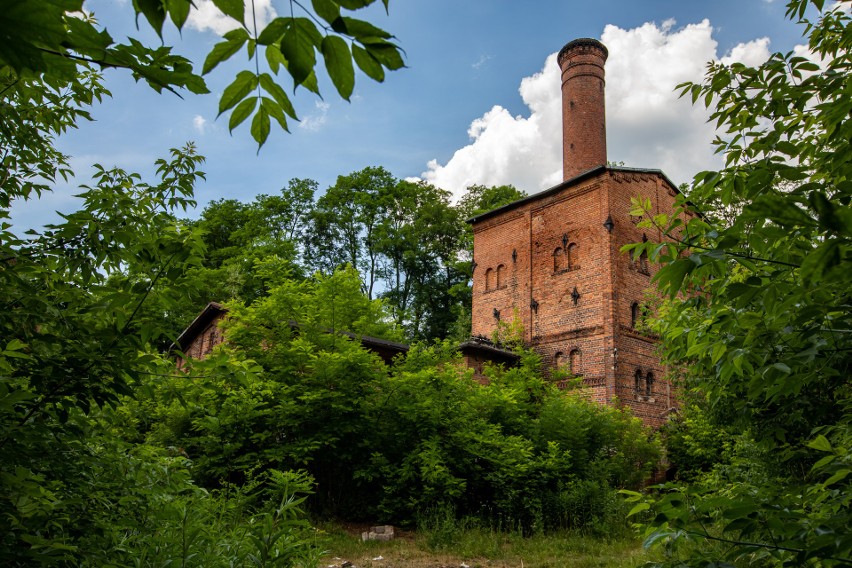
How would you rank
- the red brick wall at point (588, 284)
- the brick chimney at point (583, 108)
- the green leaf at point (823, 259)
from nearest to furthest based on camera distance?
the green leaf at point (823, 259)
the red brick wall at point (588, 284)
the brick chimney at point (583, 108)

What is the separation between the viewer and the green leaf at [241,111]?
1122mm

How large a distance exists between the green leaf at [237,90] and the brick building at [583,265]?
17.3m

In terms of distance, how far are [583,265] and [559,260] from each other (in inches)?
47.7

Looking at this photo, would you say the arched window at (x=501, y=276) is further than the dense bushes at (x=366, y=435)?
Yes

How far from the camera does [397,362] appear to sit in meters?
11.6

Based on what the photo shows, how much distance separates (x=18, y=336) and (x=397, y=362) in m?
9.43

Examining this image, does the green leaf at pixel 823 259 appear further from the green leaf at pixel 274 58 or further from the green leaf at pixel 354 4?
the green leaf at pixel 274 58

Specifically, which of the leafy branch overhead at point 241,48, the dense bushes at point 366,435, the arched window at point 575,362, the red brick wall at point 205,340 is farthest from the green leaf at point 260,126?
the red brick wall at point 205,340

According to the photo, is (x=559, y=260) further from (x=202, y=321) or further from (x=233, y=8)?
(x=233, y=8)

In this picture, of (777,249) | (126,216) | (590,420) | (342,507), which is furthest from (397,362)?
(777,249)

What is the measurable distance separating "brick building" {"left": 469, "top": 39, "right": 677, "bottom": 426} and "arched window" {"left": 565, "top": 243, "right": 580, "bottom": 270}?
0.04 meters

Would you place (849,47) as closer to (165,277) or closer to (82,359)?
(165,277)

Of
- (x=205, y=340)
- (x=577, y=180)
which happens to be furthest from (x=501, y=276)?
(x=205, y=340)

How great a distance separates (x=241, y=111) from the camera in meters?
1.12
